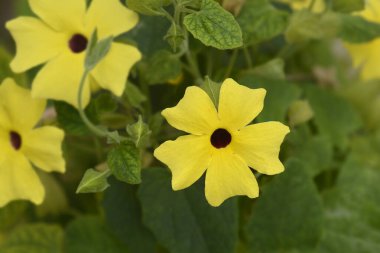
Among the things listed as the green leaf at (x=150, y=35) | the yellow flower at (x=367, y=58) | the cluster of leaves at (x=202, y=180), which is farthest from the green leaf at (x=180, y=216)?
the yellow flower at (x=367, y=58)

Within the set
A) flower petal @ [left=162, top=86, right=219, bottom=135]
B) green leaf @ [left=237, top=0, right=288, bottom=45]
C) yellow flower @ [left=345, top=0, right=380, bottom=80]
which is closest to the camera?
flower petal @ [left=162, top=86, right=219, bottom=135]

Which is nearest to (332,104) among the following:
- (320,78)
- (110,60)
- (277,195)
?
(320,78)

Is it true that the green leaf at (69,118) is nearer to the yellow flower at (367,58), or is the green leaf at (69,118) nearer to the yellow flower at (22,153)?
the yellow flower at (22,153)

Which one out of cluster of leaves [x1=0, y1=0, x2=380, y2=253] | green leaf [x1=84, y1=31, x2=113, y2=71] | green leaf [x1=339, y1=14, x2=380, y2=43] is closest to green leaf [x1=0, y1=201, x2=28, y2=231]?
cluster of leaves [x1=0, y1=0, x2=380, y2=253]

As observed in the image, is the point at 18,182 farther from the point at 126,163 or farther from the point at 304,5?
A: the point at 304,5

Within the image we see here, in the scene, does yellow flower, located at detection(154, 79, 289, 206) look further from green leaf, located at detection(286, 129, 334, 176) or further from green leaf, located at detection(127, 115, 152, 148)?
green leaf, located at detection(286, 129, 334, 176)

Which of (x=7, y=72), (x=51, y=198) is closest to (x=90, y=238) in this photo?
(x=51, y=198)
